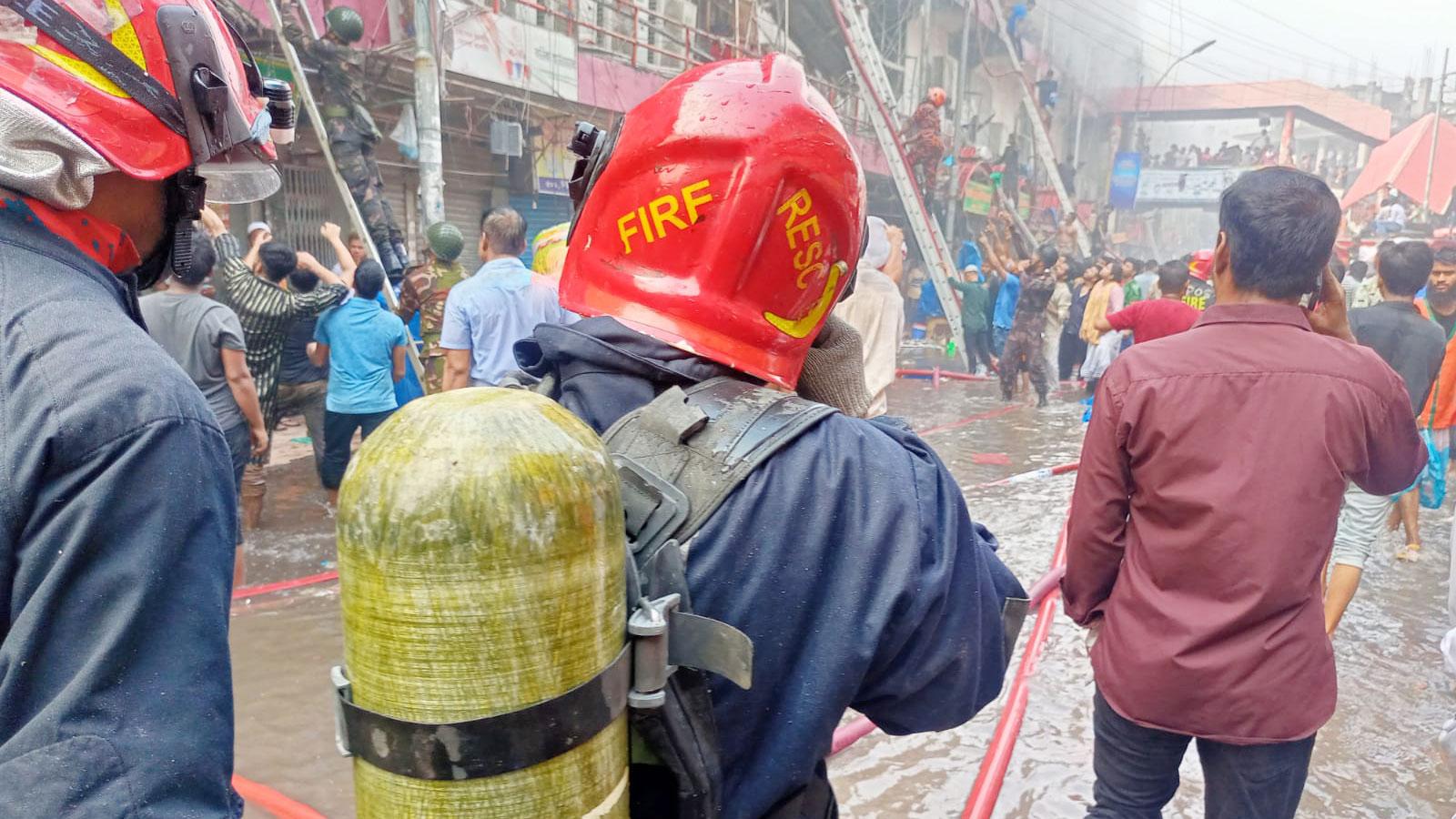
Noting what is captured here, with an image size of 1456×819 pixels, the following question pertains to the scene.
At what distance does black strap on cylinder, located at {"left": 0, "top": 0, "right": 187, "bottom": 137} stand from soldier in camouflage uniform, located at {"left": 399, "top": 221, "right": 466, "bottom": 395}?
17.6 feet

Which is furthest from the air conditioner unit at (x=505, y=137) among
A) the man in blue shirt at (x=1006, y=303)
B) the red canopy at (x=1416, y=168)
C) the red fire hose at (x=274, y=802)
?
the red canopy at (x=1416, y=168)

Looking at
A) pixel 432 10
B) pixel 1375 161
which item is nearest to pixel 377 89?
pixel 432 10

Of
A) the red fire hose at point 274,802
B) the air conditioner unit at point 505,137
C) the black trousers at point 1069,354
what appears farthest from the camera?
the black trousers at point 1069,354

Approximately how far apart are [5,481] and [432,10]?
8.64 metres

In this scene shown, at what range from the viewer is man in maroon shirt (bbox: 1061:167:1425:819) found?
175 cm

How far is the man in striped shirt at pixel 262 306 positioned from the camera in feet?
16.2

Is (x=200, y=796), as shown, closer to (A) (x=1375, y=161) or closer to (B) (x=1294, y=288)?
(B) (x=1294, y=288)

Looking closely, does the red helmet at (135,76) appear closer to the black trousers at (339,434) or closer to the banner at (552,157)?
the black trousers at (339,434)

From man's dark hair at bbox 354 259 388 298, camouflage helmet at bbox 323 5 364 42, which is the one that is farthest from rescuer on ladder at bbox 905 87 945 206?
man's dark hair at bbox 354 259 388 298

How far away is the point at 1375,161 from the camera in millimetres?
20734

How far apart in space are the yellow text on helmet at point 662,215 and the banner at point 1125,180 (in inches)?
1348

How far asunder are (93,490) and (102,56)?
0.57m

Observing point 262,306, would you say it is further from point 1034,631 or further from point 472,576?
point 472,576

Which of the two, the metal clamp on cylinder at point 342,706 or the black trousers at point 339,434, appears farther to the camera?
the black trousers at point 339,434
